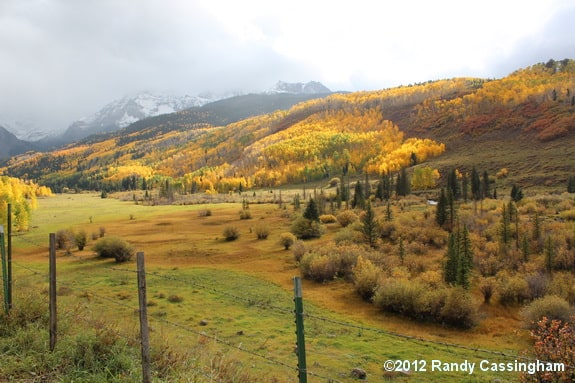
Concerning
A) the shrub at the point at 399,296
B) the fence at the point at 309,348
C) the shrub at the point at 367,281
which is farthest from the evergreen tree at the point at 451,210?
the fence at the point at 309,348

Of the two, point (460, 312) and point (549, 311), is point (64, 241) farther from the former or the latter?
point (549, 311)

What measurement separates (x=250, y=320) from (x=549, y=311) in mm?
11504

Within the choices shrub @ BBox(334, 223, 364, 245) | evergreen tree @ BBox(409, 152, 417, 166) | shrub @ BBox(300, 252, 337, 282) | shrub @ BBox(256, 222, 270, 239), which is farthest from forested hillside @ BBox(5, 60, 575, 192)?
shrub @ BBox(300, 252, 337, 282)

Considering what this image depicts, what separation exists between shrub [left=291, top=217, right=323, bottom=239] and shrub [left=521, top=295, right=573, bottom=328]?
24421 millimetres

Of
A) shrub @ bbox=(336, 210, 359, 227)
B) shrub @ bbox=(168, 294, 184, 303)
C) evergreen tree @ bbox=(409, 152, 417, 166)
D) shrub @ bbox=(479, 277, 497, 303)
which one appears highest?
evergreen tree @ bbox=(409, 152, 417, 166)

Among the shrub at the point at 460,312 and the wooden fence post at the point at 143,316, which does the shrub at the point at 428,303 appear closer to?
the shrub at the point at 460,312

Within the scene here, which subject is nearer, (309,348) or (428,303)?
(309,348)

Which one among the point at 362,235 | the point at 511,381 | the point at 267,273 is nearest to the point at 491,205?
the point at 362,235

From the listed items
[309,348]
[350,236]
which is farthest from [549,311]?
[350,236]

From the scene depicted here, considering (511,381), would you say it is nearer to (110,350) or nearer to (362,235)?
(110,350)

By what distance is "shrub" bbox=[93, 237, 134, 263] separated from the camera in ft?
90.7

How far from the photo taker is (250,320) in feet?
49.7

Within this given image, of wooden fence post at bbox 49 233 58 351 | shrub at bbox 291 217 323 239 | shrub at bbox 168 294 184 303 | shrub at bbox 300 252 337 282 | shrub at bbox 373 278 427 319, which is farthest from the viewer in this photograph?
shrub at bbox 291 217 323 239

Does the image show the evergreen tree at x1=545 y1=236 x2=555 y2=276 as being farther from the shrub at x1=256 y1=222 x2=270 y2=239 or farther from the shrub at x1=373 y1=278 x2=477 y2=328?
the shrub at x1=256 y1=222 x2=270 y2=239
